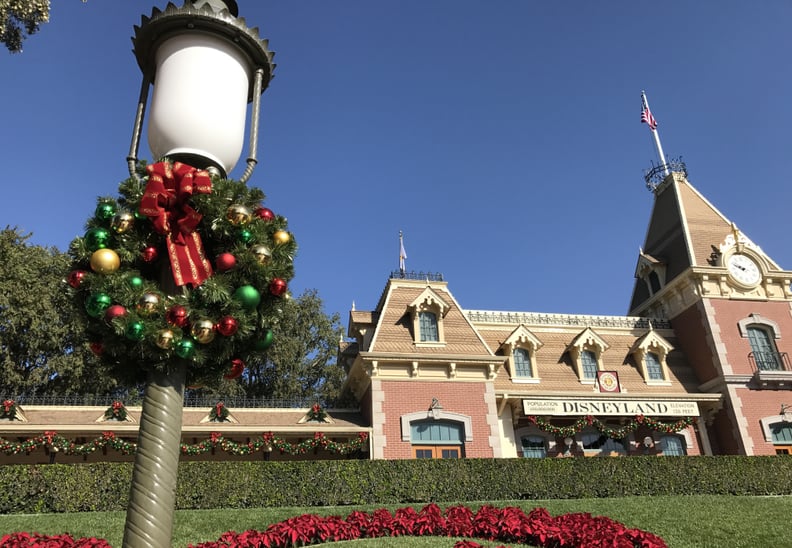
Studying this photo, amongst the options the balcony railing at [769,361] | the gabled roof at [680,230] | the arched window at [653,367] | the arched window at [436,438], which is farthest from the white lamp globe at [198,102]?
the balcony railing at [769,361]

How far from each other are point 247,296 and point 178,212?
802 millimetres

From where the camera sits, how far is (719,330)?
2272 centimetres

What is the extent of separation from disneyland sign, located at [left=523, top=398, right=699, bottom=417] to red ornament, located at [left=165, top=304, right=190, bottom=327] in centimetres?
1761

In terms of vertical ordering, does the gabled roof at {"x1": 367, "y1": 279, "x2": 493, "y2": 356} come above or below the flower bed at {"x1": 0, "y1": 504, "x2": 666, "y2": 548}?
above

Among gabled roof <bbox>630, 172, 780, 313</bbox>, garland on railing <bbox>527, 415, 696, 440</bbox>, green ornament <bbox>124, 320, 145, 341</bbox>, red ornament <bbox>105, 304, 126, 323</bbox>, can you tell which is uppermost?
gabled roof <bbox>630, 172, 780, 313</bbox>

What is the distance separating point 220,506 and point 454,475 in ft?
20.5

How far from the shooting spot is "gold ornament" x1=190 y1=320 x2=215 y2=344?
12.3 feet

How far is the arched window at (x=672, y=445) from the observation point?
68.4 ft

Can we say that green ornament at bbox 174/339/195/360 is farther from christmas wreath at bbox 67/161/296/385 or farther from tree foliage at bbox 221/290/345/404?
tree foliage at bbox 221/290/345/404

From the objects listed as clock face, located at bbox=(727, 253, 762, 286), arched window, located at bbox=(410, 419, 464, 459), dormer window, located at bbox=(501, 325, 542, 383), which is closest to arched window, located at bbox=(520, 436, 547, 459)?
dormer window, located at bbox=(501, 325, 542, 383)

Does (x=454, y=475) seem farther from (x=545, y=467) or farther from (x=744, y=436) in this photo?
(x=744, y=436)

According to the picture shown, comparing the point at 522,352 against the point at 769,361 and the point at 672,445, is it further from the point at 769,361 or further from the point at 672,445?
the point at 769,361

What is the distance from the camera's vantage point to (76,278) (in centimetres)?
396

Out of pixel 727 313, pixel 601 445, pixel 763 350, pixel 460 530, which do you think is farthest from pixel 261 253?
pixel 763 350
